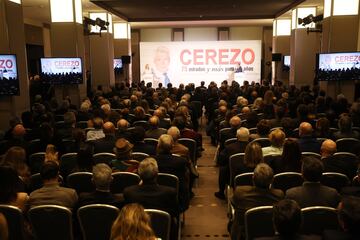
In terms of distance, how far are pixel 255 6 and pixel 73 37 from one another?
7.65 m

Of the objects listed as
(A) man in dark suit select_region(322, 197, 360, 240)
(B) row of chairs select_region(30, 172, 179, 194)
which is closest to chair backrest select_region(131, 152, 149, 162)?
(B) row of chairs select_region(30, 172, 179, 194)

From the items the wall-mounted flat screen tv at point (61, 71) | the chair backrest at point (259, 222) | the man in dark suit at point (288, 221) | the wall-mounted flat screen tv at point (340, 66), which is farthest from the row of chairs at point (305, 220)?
the wall-mounted flat screen tv at point (61, 71)

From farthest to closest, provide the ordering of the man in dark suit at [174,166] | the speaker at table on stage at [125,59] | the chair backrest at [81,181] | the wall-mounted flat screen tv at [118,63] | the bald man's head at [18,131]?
the wall-mounted flat screen tv at [118,63] → the speaker at table on stage at [125,59] → the bald man's head at [18,131] → the man in dark suit at [174,166] → the chair backrest at [81,181]

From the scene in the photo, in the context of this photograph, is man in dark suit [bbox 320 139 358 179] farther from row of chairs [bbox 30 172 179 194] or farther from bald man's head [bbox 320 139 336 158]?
row of chairs [bbox 30 172 179 194]

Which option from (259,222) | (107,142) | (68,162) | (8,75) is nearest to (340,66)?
(107,142)

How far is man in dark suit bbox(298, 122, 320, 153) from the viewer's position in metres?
5.39

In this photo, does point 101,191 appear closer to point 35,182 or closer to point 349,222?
point 35,182

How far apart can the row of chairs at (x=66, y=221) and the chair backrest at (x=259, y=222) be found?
2.06 feet

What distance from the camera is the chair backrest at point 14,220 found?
3.12 meters

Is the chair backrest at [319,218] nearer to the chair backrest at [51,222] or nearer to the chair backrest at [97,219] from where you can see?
the chair backrest at [97,219]

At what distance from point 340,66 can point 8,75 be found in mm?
7592

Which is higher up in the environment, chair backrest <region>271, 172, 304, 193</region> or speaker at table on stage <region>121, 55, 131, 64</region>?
speaker at table on stage <region>121, 55, 131, 64</region>

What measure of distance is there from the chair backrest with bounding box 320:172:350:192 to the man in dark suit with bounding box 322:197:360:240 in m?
1.55

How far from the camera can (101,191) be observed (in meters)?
3.47
